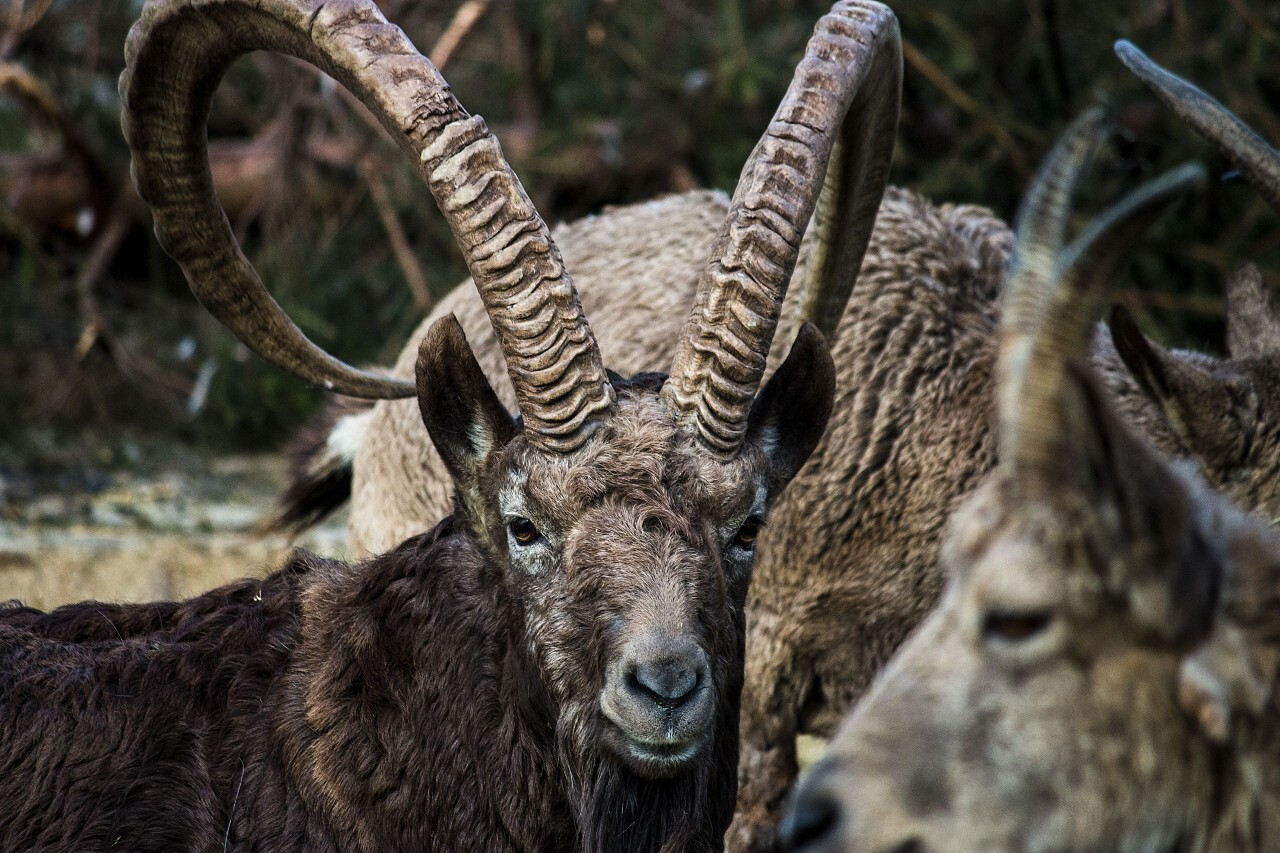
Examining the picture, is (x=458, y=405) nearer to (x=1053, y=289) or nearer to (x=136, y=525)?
(x=1053, y=289)

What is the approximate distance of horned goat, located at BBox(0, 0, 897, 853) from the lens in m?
3.70

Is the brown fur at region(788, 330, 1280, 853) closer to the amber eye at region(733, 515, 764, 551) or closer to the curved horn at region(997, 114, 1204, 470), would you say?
the curved horn at region(997, 114, 1204, 470)

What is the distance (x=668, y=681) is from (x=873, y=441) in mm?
2429

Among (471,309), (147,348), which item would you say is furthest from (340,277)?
(471,309)

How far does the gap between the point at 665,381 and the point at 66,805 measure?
6.29 ft

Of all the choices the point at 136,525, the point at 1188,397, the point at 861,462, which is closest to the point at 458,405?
the point at 861,462

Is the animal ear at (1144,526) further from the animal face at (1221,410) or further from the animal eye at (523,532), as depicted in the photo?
the animal face at (1221,410)

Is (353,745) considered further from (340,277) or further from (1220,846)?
(340,277)

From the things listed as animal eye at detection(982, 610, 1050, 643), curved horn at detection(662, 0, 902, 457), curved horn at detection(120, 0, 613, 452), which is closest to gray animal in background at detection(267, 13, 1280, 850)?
curved horn at detection(662, 0, 902, 457)

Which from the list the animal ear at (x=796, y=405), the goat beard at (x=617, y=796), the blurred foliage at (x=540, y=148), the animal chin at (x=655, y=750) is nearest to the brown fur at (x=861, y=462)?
the animal ear at (x=796, y=405)

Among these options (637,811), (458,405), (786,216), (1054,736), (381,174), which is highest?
(381,174)

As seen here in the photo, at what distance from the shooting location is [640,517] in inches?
146

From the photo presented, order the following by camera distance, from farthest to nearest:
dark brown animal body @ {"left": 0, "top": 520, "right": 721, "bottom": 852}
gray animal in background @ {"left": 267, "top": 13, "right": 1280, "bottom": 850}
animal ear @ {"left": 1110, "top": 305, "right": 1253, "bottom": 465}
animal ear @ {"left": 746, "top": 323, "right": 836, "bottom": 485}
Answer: gray animal in background @ {"left": 267, "top": 13, "right": 1280, "bottom": 850} → animal ear @ {"left": 1110, "top": 305, "right": 1253, "bottom": 465} → animal ear @ {"left": 746, "top": 323, "right": 836, "bottom": 485} → dark brown animal body @ {"left": 0, "top": 520, "right": 721, "bottom": 852}

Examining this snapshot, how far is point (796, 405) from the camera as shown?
4.26 meters
